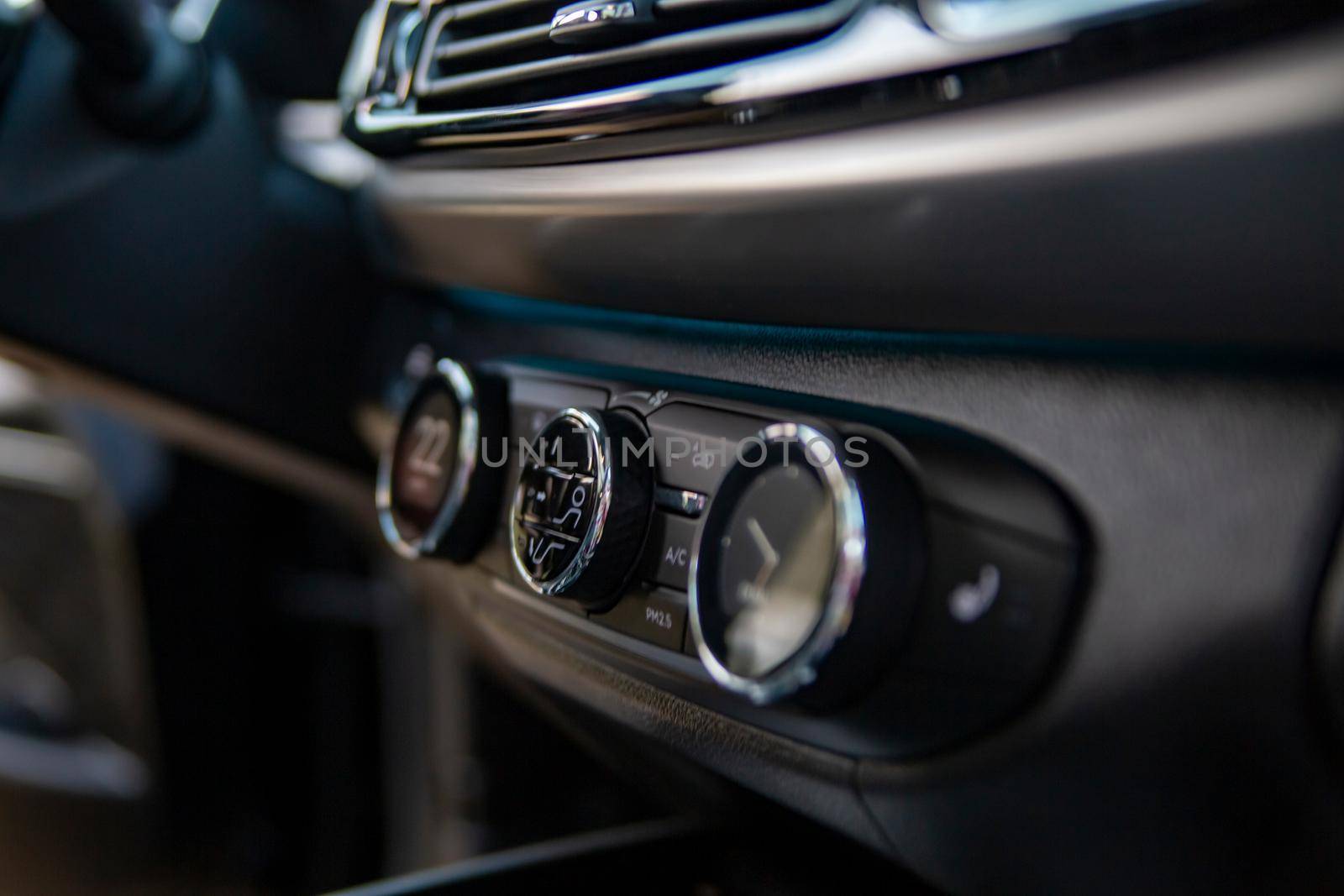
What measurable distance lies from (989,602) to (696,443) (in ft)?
0.51

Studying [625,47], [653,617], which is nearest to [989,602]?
[653,617]

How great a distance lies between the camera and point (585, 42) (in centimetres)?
50

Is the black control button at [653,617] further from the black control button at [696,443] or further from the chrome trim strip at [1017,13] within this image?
the chrome trim strip at [1017,13]

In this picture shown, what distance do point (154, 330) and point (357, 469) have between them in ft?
0.61

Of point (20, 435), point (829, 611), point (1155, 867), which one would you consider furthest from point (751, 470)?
point (20, 435)

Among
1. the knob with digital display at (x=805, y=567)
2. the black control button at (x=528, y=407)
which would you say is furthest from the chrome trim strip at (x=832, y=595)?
the black control button at (x=528, y=407)

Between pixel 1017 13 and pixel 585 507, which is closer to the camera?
pixel 1017 13

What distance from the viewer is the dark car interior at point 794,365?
1.12ft

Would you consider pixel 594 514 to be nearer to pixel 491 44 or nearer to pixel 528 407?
pixel 528 407

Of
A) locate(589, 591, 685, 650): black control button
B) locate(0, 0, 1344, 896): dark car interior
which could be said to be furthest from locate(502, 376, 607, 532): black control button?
locate(589, 591, 685, 650): black control button

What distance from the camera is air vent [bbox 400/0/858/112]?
17.0 inches

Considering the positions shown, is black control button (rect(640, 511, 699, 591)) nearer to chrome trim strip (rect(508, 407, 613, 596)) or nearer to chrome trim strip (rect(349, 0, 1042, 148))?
chrome trim strip (rect(508, 407, 613, 596))

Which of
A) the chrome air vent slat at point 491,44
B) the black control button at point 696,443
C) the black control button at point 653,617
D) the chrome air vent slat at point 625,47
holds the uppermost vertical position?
the chrome air vent slat at point 491,44

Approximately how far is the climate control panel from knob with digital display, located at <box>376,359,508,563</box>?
50 millimetres
